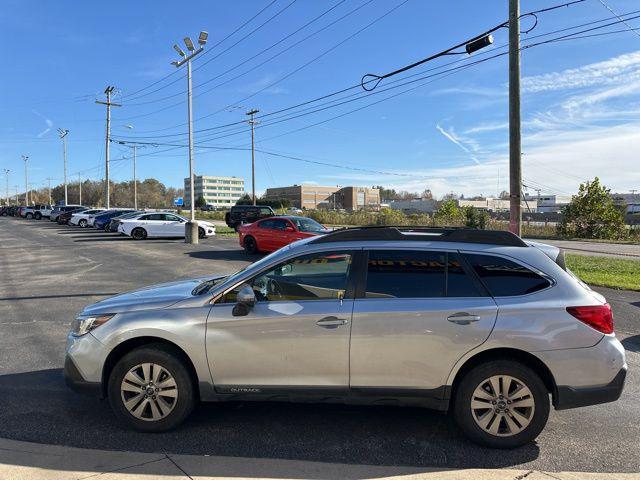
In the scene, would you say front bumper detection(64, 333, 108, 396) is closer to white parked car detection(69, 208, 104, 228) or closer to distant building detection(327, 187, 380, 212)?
white parked car detection(69, 208, 104, 228)

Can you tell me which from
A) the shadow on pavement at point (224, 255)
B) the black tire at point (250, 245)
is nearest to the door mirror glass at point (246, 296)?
the shadow on pavement at point (224, 255)

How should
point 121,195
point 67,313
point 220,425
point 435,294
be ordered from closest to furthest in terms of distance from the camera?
point 435,294, point 220,425, point 67,313, point 121,195

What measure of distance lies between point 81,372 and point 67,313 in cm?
503

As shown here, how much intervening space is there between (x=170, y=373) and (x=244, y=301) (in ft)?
2.81

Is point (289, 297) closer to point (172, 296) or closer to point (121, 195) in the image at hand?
point (172, 296)

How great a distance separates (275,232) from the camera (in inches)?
720

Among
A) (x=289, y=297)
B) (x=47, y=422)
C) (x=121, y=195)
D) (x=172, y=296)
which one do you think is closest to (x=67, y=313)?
(x=47, y=422)

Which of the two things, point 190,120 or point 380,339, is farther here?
Answer: point 190,120

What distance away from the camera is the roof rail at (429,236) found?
4.16 metres

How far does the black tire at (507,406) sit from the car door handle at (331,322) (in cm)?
104

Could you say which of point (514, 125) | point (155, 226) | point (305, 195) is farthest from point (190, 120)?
point (305, 195)

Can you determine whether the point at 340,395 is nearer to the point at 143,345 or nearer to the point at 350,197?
the point at 143,345

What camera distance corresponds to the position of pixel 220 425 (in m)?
4.19

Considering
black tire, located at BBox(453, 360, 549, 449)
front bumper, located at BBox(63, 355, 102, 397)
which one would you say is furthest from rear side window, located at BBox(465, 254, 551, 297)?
front bumper, located at BBox(63, 355, 102, 397)
